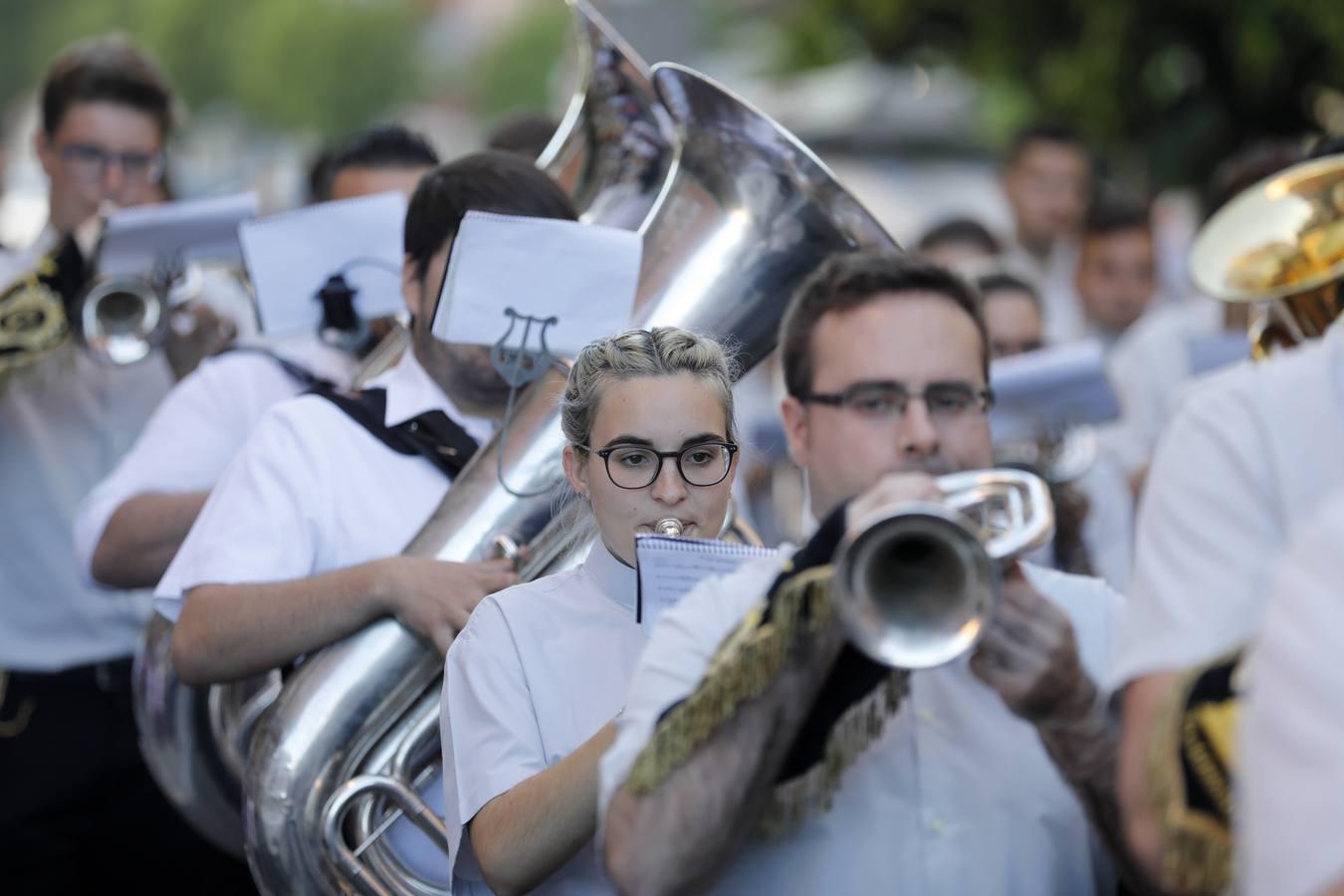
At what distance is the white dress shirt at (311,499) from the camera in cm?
314

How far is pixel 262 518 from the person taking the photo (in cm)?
315

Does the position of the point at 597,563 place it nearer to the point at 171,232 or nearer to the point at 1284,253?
the point at 1284,253

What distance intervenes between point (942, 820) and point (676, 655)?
444 millimetres

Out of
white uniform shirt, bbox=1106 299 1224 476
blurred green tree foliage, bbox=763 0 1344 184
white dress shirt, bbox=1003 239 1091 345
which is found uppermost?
blurred green tree foliage, bbox=763 0 1344 184

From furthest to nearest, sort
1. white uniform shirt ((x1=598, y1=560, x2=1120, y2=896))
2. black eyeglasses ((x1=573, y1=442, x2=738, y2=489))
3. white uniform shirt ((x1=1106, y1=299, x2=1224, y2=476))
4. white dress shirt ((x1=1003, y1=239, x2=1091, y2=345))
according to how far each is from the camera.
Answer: white dress shirt ((x1=1003, y1=239, x2=1091, y2=345))
white uniform shirt ((x1=1106, y1=299, x2=1224, y2=476))
black eyeglasses ((x1=573, y1=442, x2=738, y2=489))
white uniform shirt ((x1=598, y1=560, x2=1120, y2=896))

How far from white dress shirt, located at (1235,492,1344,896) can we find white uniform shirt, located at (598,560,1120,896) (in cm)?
75

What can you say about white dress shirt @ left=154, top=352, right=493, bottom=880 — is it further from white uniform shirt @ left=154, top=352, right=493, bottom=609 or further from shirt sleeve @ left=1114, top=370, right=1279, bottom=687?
shirt sleeve @ left=1114, top=370, right=1279, bottom=687

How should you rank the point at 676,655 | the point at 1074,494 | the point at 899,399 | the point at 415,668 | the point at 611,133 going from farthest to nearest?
the point at 1074,494
the point at 611,133
the point at 415,668
the point at 899,399
the point at 676,655

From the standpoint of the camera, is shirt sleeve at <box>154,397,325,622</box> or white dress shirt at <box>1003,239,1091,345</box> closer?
shirt sleeve at <box>154,397,325,622</box>

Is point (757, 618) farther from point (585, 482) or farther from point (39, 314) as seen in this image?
point (39, 314)

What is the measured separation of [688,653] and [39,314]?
2376 millimetres

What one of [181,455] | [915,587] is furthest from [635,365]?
[181,455]


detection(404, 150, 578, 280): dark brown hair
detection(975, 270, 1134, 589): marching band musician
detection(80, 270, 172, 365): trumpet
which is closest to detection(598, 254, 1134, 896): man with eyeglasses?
detection(404, 150, 578, 280): dark brown hair

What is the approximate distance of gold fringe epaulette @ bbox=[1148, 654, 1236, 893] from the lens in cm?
176
